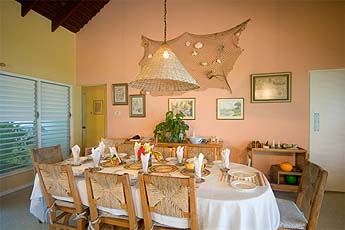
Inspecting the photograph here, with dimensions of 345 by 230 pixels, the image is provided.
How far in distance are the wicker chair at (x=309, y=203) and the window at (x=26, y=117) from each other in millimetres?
4195

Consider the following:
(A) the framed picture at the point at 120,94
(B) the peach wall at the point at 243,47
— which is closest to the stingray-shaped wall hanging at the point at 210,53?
(B) the peach wall at the point at 243,47

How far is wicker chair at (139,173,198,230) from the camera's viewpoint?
1.38m

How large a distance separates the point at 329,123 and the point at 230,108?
5.49 ft

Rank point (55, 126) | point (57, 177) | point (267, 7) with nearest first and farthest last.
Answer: point (57, 177) < point (267, 7) < point (55, 126)

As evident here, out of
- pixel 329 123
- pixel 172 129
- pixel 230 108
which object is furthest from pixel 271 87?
pixel 172 129

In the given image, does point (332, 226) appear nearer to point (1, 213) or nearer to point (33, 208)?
point (33, 208)

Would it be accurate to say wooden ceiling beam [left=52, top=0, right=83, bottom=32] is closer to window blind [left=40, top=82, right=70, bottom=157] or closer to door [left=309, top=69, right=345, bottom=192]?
window blind [left=40, top=82, right=70, bottom=157]

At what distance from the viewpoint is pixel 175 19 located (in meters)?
4.23

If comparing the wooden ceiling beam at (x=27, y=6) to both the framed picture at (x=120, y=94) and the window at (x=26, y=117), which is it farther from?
the framed picture at (x=120, y=94)

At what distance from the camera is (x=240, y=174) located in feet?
6.36

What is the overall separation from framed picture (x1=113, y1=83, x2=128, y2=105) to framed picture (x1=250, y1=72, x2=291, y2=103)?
8.75ft

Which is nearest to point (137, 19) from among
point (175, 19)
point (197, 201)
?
point (175, 19)

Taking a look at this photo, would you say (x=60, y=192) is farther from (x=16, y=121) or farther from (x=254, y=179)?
(x=16, y=121)

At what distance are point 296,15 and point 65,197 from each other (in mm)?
4437
